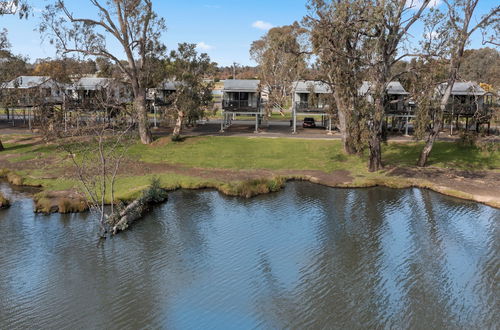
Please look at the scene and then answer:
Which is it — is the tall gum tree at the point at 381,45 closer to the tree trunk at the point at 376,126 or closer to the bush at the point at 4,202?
the tree trunk at the point at 376,126

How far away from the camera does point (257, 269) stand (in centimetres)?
2095

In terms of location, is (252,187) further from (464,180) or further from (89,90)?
(89,90)

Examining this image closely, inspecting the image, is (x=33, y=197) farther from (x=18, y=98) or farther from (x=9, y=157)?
(x=18, y=98)

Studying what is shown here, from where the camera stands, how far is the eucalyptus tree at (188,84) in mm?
51438

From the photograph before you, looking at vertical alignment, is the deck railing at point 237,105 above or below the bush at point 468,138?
above

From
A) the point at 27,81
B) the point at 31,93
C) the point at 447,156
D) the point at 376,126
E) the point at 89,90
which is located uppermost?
the point at 27,81

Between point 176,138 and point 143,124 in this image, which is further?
point 176,138

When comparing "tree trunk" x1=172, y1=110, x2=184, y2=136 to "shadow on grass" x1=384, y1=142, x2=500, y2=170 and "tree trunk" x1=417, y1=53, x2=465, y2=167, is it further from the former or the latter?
"tree trunk" x1=417, y1=53, x2=465, y2=167

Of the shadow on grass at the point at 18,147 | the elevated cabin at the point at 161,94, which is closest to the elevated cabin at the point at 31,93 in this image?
the shadow on grass at the point at 18,147

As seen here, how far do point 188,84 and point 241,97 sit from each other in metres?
9.47

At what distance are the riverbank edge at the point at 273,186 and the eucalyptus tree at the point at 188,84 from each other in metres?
16.9

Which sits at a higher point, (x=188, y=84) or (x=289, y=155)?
(x=188, y=84)

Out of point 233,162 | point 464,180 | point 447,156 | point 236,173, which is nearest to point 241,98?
point 233,162

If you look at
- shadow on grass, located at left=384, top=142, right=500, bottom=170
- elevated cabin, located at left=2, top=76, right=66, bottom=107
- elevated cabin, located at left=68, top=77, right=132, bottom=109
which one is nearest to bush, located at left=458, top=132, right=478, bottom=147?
shadow on grass, located at left=384, top=142, right=500, bottom=170
